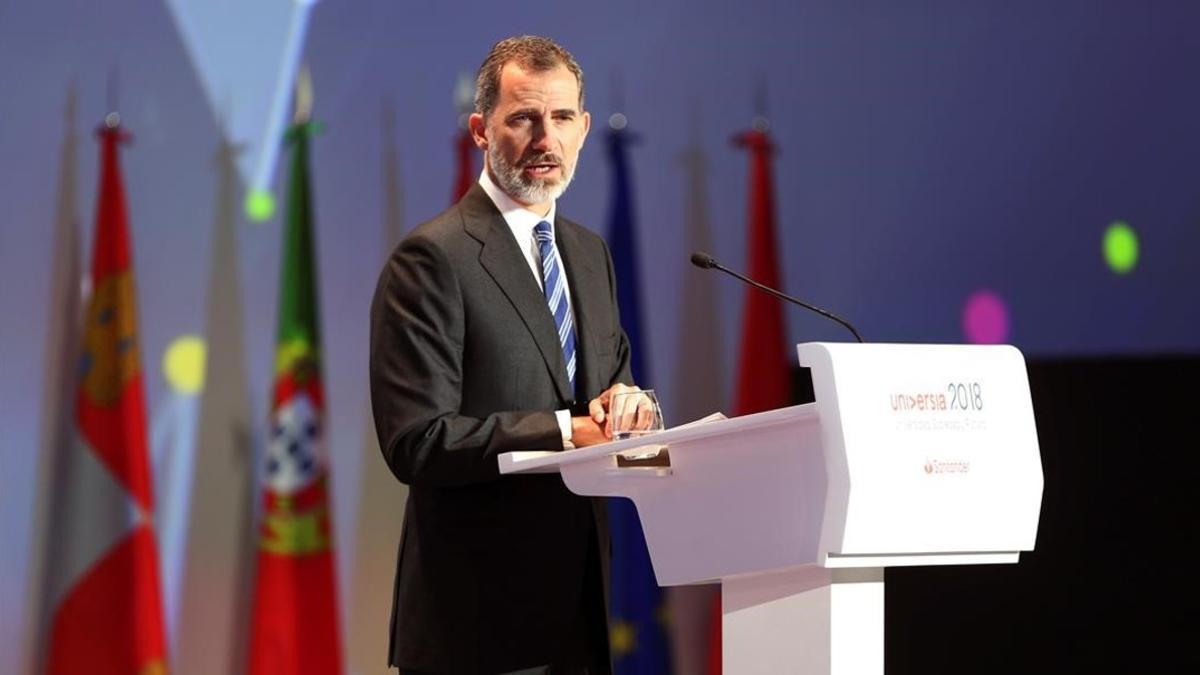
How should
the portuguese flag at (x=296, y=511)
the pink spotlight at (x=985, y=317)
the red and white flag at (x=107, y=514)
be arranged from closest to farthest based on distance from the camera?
the red and white flag at (x=107, y=514), the portuguese flag at (x=296, y=511), the pink spotlight at (x=985, y=317)

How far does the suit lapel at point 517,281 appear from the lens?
106 inches

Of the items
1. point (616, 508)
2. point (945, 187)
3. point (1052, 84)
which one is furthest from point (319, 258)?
point (1052, 84)

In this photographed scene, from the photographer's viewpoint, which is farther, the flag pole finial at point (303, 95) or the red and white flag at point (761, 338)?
the red and white flag at point (761, 338)

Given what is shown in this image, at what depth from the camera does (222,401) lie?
5.37m

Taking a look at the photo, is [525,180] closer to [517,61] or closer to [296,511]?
[517,61]

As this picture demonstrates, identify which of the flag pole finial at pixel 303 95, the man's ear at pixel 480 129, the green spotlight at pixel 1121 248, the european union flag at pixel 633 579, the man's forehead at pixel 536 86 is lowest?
the european union flag at pixel 633 579

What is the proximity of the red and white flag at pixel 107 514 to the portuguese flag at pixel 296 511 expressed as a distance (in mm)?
346

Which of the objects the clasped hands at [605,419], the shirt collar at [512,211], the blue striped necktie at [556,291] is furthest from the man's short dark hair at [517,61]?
the clasped hands at [605,419]

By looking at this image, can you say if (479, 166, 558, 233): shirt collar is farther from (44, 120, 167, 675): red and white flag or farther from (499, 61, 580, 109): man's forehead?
(44, 120, 167, 675): red and white flag

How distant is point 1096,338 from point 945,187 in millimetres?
778

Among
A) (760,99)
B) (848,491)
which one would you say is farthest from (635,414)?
(760,99)

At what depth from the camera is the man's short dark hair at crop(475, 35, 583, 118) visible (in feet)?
9.17

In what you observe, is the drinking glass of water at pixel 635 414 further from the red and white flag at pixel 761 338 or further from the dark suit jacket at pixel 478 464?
the red and white flag at pixel 761 338

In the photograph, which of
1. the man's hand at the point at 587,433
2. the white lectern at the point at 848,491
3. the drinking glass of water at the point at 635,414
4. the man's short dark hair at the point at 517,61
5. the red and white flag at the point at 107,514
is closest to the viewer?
the white lectern at the point at 848,491
